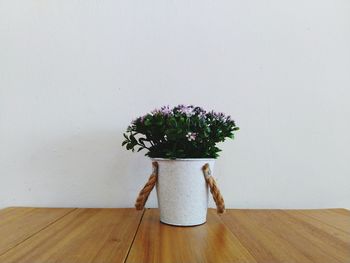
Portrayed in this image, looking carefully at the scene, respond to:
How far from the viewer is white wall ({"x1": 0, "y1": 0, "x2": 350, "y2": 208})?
784mm

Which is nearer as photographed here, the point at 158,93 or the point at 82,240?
the point at 82,240

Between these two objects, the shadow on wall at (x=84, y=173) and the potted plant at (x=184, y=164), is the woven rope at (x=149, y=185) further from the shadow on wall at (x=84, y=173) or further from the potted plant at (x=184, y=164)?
the shadow on wall at (x=84, y=173)

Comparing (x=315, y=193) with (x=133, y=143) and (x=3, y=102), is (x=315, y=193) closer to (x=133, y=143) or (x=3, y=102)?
(x=133, y=143)

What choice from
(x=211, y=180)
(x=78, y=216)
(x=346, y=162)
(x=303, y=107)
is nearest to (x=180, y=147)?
(x=211, y=180)

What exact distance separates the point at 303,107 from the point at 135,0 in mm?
620

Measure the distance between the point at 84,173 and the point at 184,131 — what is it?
390 millimetres

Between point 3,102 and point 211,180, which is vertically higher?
point 3,102

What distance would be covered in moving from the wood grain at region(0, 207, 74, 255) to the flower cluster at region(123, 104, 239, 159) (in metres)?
0.31

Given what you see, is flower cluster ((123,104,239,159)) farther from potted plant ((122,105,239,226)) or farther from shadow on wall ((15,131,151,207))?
shadow on wall ((15,131,151,207))

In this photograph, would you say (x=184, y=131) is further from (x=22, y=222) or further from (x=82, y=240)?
(x=22, y=222)

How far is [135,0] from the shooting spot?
807 mm

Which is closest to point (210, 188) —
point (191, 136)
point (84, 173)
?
point (191, 136)

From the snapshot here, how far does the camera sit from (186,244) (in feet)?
1.63

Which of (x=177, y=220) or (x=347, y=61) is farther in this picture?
(x=347, y=61)
